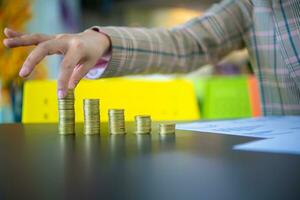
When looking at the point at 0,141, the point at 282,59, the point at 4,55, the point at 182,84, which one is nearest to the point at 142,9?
the point at 4,55

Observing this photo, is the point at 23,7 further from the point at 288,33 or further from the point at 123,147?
the point at 123,147

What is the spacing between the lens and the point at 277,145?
0.42 meters

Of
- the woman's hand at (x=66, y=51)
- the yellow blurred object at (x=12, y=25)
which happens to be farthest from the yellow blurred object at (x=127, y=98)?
the yellow blurred object at (x=12, y=25)

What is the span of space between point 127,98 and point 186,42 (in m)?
0.27

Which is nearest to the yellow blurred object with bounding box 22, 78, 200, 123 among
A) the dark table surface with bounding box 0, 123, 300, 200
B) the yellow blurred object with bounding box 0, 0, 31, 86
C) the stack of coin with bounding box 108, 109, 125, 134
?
the stack of coin with bounding box 108, 109, 125, 134

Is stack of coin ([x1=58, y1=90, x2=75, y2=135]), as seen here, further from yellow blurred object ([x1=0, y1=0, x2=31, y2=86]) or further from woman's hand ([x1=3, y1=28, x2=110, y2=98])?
yellow blurred object ([x1=0, y1=0, x2=31, y2=86])

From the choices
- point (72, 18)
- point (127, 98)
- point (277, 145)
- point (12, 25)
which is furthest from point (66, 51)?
point (72, 18)

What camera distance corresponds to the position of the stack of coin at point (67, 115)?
592 millimetres

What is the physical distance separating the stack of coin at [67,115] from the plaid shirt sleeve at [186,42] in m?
0.25

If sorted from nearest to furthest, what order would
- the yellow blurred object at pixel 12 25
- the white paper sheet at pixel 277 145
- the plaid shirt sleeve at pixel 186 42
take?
the white paper sheet at pixel 277 145 → the plaid shirt sleeve at pixel 186 42 → the yellow blurred object at pixel 12 25

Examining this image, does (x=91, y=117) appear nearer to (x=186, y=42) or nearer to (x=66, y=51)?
(x=66, y=51)

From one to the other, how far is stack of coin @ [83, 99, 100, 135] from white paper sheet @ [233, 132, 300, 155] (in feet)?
0.79

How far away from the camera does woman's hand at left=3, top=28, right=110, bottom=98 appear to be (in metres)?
0.60

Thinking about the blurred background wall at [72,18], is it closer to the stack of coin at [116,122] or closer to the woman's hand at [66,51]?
the woman's hand at [66,51]
